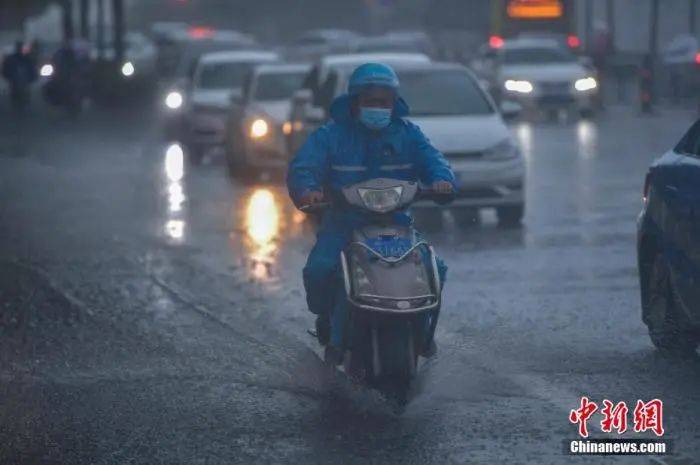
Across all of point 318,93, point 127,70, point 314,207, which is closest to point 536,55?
point 127,70

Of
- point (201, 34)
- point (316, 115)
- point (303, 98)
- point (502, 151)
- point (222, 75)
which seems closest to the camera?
point (502, 151)

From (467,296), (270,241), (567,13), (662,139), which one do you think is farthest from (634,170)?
(567,13)

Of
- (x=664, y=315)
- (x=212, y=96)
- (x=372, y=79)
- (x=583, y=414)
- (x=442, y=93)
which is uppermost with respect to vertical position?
(x=372, y=79)

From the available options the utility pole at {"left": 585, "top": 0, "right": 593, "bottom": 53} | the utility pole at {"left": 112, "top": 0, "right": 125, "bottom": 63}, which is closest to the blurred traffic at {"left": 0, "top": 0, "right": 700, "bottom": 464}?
the utility pole at {"left": 112, "top": 0, "right": 125, "bottom": 63}

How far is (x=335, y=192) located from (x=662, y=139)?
79.5ft

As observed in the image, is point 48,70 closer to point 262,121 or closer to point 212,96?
point 212,96

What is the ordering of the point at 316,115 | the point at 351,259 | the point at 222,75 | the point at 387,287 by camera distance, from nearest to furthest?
the point at 387,287, the point at 351,259, the point at 316,115, the point at 222,75

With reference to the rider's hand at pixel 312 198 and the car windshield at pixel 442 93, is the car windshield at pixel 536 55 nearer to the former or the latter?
the car windshield at pixel 442 93

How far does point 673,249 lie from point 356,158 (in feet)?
→ 6.52

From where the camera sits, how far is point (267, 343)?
1071 cm

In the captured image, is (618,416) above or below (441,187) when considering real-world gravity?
below

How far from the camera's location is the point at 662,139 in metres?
32.5

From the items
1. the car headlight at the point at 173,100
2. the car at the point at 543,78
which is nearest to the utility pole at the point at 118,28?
the car at the point at 543,78

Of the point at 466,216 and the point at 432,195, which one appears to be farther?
the point at 466,216
